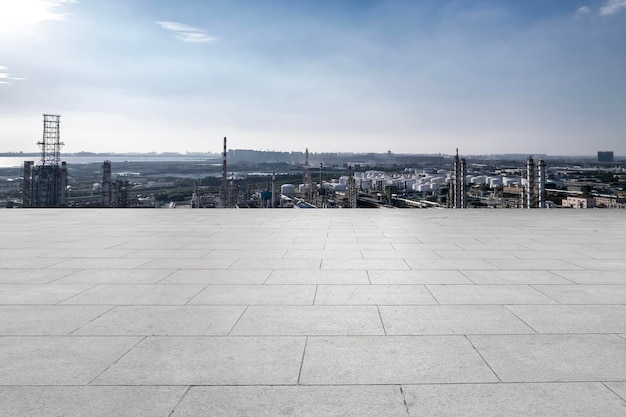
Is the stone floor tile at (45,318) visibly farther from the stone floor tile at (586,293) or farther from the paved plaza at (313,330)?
the stone floor tile at (586,293)

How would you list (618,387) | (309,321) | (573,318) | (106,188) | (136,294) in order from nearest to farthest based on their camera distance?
1. (618,387)
2. (309,321)
3. (573,318)
4. (136,294)
5. (106,188)

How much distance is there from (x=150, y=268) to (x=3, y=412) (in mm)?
6044

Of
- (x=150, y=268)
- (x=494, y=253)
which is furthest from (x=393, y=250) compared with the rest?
(x=150, y=268)

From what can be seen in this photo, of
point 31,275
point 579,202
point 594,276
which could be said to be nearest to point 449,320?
point 594,276

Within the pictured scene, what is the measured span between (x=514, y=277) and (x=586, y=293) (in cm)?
136

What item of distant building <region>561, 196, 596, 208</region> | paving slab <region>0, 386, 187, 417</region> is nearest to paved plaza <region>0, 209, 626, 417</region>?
paving slab <region>0, 386, 187, 417</region>

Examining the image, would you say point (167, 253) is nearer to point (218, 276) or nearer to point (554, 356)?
point (218, 276)

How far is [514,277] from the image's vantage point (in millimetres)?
8734

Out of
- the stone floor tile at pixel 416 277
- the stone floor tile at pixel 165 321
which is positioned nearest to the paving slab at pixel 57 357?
the stone floor tile at pixel 165 321

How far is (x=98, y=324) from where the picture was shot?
601 centimetres

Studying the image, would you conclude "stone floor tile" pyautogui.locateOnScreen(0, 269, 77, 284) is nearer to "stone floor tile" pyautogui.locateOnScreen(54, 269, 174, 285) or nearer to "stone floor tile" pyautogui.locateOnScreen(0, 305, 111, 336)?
"stone floor tile" pyautogui.locateOnScreen(54, 269, 174, 285)

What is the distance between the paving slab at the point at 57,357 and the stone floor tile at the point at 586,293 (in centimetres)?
649

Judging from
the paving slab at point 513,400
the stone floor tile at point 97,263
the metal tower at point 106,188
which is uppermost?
the metal tower at point 106,188

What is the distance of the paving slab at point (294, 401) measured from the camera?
369cm
